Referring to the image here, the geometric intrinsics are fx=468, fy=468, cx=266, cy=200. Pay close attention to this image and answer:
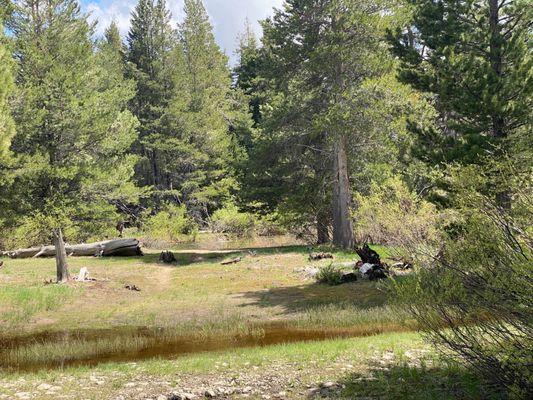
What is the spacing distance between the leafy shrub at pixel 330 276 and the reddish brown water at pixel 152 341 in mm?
5576

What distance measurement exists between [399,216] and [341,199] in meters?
8.60

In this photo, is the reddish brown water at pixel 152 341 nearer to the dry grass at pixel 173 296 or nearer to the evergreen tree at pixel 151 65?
the dry grass at pixel 173 296

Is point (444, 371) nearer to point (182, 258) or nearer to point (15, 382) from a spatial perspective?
point (15, 382)

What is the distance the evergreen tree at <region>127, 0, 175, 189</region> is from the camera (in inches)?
1871

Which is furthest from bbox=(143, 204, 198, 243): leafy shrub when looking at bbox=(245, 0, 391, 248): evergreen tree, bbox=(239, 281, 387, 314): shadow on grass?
bbox=(239, 281, 387, 314): shadow on grass

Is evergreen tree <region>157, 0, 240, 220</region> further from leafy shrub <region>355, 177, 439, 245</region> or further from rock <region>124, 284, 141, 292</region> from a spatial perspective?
rock <region>124, 284, 141, 292</region>

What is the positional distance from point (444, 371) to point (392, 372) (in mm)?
810

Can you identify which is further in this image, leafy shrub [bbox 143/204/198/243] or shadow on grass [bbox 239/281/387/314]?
leafy shrub [bbox 143/204/198/243]

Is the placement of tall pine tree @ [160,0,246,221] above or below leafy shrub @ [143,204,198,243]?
above

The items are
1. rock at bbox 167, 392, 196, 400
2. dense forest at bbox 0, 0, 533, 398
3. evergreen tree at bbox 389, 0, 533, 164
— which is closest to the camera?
dense forest at bbox 0, 0, 533, 398

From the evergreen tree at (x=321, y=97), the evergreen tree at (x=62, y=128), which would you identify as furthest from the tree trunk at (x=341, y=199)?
the evergreen tree at (x=62, y=128)

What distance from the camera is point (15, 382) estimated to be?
27.2ft

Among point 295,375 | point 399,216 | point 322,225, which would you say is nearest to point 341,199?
point 322,225

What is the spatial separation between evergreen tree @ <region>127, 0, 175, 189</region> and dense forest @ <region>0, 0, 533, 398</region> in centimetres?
1997
